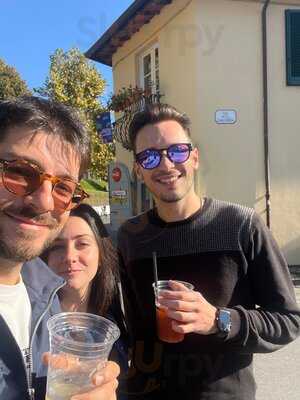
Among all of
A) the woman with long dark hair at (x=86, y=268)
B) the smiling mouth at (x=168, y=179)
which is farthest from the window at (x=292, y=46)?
the woman with long dark hair at (x=86, y=268)

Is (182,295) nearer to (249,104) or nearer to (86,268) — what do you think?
(86,268)

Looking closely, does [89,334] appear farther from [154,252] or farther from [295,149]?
[295,149]

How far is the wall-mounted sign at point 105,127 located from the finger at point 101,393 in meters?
10.1

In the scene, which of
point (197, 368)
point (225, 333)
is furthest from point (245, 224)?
point (197, 368)

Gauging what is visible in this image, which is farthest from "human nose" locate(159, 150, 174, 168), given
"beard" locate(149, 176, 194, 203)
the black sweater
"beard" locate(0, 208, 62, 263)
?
"beard" locate(0, 208, 62, 263)

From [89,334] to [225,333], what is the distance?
60cm

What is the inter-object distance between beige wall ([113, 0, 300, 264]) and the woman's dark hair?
279 inches

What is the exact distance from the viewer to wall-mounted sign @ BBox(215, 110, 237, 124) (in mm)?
9531

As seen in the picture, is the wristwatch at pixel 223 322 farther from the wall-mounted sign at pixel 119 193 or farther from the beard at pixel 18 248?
the wall-mounted sign at pixel 119 193

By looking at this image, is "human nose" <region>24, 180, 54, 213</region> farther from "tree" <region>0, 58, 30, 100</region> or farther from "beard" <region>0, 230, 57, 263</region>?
"tree" <region>0, 58, 30, 100</region>

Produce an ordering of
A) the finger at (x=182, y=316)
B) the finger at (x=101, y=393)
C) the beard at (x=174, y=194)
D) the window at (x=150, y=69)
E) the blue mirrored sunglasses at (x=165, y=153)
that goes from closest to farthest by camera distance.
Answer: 1. the finger at (x=101, y=393)
2. the finger at (x=182, y=316)
3. the beard at (x=174, y=194)
4. the blue mirrored sunglasses at (x=165, y=153)
5. the window at (x=150, y=69)

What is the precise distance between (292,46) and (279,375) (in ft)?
21.9

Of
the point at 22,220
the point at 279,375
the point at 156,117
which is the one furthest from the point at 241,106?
the point at 22,220

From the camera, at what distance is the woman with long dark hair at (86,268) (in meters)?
2.33
